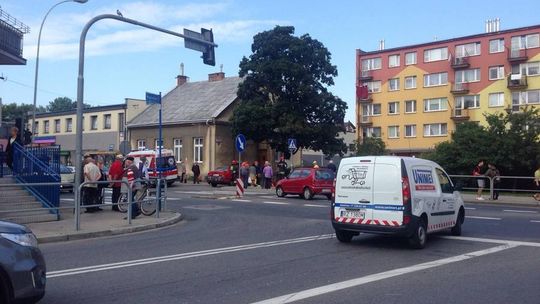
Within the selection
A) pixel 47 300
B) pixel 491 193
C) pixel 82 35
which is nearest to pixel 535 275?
pixel 47 300

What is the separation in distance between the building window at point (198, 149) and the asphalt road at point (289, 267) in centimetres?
3342

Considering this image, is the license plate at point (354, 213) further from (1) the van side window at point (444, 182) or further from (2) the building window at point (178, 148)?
Result: (2) the building window at point (178, 148)

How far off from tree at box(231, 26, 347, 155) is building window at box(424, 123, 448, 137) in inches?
1006

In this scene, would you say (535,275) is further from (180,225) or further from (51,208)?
(51,208)

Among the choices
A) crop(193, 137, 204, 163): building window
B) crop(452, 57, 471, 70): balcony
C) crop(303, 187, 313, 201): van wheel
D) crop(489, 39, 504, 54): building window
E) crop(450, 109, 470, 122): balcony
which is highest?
crop(489, 39, 504, 54): building window

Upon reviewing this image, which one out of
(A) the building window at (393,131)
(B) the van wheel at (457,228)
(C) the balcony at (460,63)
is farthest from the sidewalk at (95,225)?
(A) the building window at (393,131)

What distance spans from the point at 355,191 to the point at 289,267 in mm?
3123

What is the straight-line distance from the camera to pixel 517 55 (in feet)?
194

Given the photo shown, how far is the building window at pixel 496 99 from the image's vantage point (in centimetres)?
6084

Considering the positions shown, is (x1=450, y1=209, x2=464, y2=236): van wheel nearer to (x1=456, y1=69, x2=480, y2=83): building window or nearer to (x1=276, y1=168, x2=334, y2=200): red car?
(x1=276, y1=168, x2=334, y2=200): red car

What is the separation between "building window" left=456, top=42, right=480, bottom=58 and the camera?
2462 inches

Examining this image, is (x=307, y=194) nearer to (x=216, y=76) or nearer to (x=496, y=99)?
(x=216, y=76)

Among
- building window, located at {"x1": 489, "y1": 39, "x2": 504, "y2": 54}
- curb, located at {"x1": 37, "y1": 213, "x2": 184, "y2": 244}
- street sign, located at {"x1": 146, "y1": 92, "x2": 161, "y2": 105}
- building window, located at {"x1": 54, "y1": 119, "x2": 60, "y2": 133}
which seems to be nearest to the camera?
curb, located at {"x1": 37, "y1": 213, "x2": 184, "y2": 244}

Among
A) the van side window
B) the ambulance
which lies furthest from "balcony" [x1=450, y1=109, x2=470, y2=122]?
the van side window
